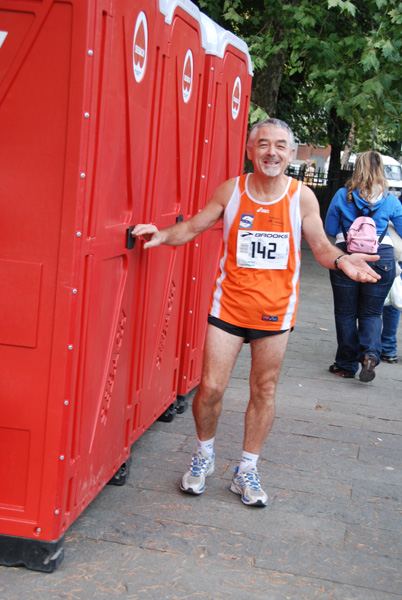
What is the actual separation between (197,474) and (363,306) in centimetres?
325

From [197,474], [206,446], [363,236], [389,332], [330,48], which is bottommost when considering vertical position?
[197,474]

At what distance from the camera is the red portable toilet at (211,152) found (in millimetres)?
5430

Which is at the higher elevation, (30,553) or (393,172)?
(393,172)

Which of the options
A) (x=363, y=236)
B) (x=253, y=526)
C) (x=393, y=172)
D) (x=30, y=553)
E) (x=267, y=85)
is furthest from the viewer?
(x=393, y=172)

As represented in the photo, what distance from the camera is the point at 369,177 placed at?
22.5ft

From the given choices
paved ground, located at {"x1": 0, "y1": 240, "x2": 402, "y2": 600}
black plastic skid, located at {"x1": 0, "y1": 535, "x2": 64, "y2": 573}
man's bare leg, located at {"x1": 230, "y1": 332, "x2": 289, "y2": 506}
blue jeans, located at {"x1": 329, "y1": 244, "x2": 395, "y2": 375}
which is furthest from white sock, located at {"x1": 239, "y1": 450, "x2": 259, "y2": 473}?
blue jeans, located at {"x1": 329, "y1": 244, "x2": 395, "y2": 375}

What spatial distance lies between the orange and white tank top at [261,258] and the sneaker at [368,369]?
290 centimetres

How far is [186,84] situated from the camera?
4.89 metres

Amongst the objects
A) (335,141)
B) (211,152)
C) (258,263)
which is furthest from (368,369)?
(335,141)

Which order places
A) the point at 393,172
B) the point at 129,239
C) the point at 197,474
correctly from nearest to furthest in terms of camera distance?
the point at 129,239, the point at 197,474, the point at 393,172

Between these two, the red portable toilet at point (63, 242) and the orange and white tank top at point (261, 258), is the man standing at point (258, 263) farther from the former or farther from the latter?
the red portable toilet at point (63, 242)

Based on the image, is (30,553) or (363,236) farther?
(363,236)

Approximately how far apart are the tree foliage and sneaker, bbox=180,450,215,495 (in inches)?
287

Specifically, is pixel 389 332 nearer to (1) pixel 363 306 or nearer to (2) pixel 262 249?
(1) pixel 363 306
